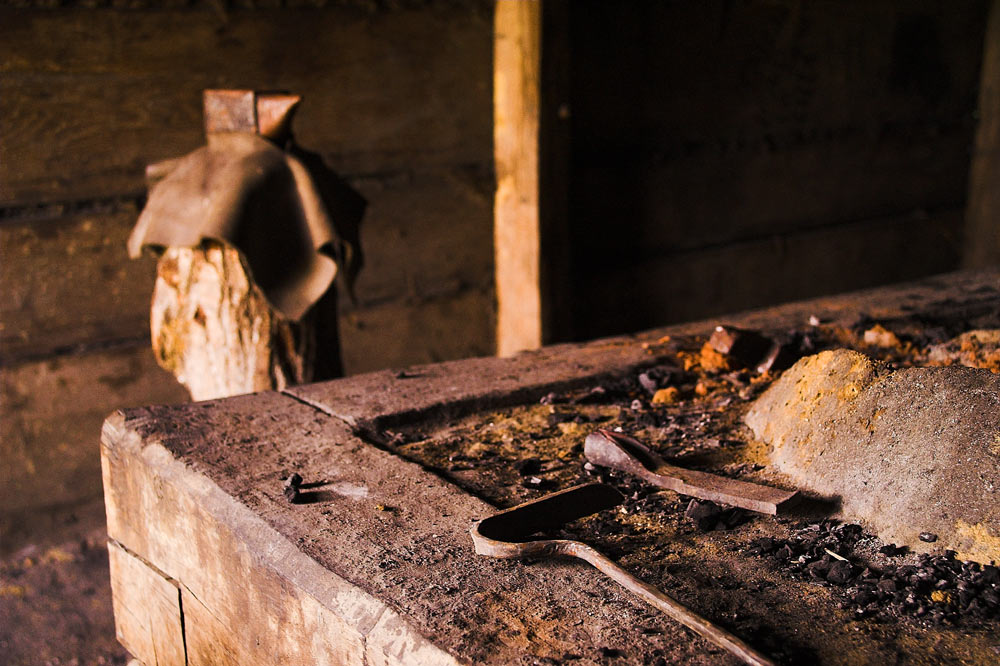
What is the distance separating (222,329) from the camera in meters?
2.73

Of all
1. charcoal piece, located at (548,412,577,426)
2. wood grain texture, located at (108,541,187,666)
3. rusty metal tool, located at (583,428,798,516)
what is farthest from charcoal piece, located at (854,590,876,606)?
wood grain texture, located at (108,541,187,666)

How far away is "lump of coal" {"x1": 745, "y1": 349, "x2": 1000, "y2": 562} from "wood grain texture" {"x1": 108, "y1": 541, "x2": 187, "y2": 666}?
1168mm

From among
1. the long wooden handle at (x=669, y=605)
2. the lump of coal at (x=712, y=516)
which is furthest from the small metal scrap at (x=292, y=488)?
the lump of coal at (x=712, y=516)

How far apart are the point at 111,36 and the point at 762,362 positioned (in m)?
2.39

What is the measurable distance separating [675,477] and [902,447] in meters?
0.37

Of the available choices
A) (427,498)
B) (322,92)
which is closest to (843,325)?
(427,498)

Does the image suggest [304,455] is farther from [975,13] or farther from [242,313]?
[975,13]

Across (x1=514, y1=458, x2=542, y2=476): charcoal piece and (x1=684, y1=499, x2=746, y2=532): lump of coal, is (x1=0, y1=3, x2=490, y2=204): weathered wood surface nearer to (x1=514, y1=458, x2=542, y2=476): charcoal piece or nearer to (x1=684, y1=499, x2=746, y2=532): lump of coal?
(x1=514, y1=458, x2=542, y2=476): charcoal piece

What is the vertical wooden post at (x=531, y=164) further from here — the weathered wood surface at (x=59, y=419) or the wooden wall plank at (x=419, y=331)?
the weathered wood surface at (x=59, y=419)

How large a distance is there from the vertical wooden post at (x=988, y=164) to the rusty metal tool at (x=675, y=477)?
4.26 meters

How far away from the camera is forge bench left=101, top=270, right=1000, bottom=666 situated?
132 centimetres

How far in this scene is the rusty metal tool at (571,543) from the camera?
1270 mm

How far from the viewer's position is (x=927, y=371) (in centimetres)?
171

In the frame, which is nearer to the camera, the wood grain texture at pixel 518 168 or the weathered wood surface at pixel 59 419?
the weathered wood surface at pixel 59 419
